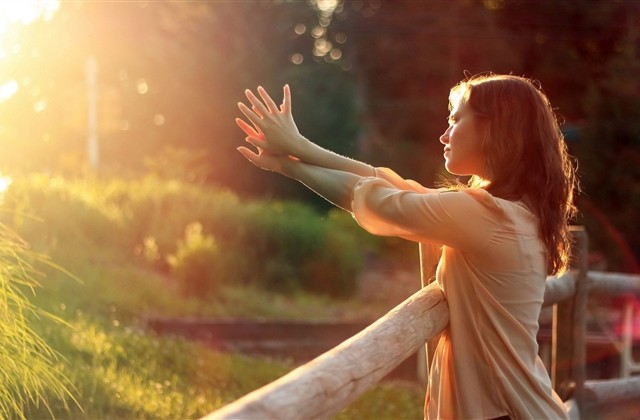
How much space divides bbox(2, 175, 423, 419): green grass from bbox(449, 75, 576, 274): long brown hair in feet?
5.95

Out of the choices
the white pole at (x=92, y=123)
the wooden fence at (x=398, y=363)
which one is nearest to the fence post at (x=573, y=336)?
the wooden fence at (x=398, y=363)

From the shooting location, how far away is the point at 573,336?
482 centimetres

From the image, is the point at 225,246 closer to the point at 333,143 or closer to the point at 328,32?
the point at 333,143

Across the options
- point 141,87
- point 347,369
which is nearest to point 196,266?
point 347,369

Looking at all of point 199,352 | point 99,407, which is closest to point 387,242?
point 199,352

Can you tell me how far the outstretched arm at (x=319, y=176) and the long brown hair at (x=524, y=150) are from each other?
0.35m

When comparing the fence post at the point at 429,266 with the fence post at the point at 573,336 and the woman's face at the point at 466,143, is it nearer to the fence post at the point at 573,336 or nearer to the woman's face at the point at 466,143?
the woman's face at the point at 466,143

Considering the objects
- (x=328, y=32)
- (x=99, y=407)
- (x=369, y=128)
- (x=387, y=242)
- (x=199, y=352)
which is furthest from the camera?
(x=328, y=32)

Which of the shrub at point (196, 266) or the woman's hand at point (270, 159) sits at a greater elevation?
the woman's hand at point (270, 159)

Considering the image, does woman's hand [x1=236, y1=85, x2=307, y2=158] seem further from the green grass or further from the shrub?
the shrub

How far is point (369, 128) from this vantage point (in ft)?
86.4

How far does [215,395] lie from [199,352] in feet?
5.24

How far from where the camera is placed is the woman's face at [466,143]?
8.45 feet

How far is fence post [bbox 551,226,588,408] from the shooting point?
470 centimetres
